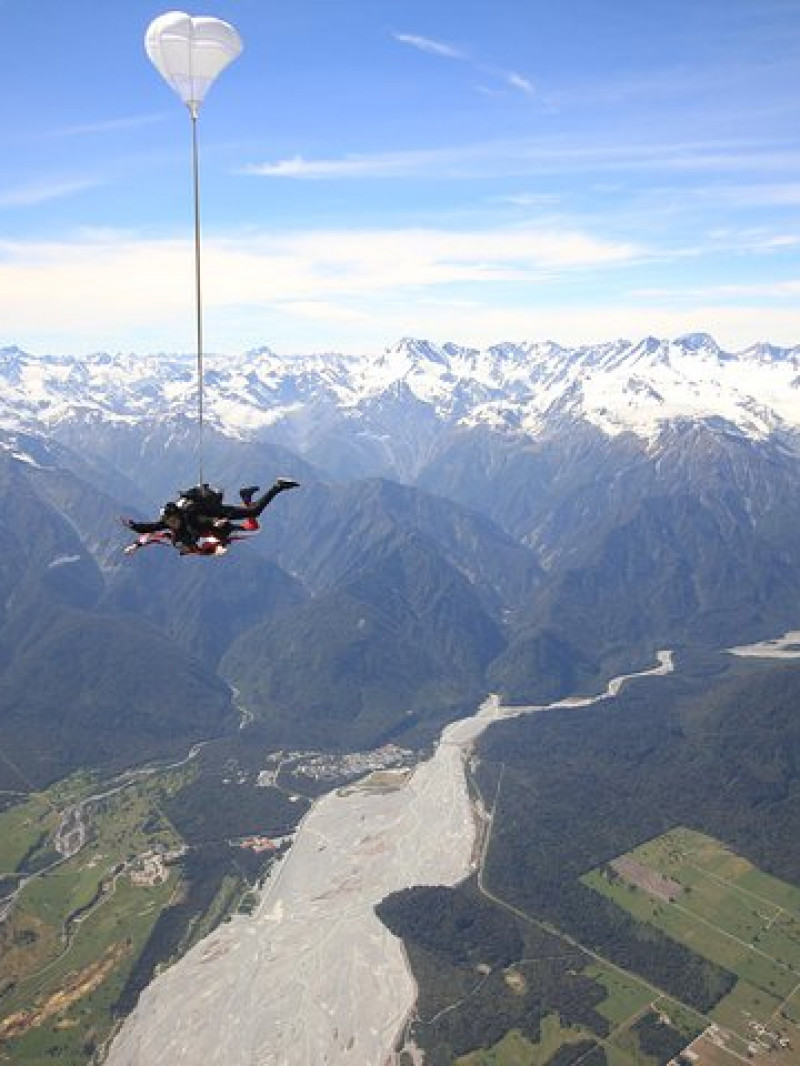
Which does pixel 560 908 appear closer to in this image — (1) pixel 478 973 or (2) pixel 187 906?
(1) pixel 478 973

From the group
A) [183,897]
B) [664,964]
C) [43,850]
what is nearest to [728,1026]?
[664,964]

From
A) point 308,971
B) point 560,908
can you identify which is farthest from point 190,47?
point 560,908

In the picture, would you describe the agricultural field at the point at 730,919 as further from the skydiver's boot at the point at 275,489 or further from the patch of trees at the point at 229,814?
the skydiver's boot at the point at 275,489

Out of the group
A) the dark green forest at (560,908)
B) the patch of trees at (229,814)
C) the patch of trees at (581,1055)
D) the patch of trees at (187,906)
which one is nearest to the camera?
the patch of trees at (581,1055)

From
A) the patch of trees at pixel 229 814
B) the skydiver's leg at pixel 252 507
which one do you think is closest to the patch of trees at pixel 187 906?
the patch of trees at pixel 229 814

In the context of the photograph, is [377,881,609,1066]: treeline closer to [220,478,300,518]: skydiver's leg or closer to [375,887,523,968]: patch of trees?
[375,887,523,968]: patch of trees

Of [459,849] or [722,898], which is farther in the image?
[459,849]

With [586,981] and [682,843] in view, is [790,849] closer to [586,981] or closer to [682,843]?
[682,843]
